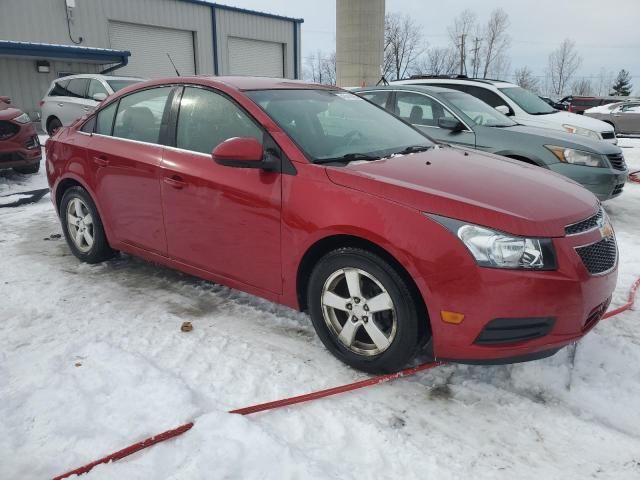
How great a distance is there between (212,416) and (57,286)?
7.71 feet

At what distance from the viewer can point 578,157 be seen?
6199mm

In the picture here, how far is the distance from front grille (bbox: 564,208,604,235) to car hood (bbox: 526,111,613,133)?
17.8 feet

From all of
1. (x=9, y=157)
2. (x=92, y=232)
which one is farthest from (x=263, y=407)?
(x=9, y=157)

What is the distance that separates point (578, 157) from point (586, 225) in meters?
3.99

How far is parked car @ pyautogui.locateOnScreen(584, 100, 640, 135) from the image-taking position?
18234mm

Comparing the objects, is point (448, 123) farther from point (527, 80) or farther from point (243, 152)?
point (527, 80)

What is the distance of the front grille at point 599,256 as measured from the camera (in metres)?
2.56

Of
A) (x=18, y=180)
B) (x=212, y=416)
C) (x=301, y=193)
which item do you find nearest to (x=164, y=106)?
(x=301, y=193)

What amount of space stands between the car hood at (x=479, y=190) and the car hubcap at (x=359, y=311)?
0.49m

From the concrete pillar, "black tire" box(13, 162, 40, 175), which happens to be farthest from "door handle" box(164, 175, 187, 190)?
the concrete pillar

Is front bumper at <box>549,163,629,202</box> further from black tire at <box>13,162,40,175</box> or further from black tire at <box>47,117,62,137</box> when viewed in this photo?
black tire at <box>47,117,62,137</box>

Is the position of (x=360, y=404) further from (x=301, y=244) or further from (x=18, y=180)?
(x=18, y=180)

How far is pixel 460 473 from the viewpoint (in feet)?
7.24

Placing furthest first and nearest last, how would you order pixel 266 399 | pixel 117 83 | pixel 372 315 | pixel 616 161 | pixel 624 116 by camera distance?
pixel 624 116
pixel 117 83
pixel 616 161
pixel 372 315
pixel 266 399
